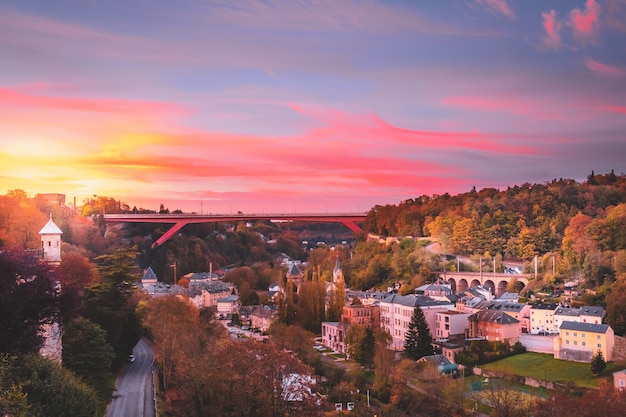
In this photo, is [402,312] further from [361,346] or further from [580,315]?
[580,315]

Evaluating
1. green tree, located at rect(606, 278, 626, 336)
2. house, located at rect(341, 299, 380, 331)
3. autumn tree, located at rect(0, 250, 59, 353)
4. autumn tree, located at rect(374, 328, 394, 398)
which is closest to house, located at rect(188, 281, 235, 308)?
house, located at rect(341, 299, 380, 331)

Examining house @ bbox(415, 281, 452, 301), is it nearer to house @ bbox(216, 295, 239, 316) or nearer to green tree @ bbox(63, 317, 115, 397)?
house @ bbox(216, 295, 239, 316)

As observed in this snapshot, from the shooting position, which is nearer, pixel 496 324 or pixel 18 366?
pixel 18 366

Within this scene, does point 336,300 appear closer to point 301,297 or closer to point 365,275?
point 301,297

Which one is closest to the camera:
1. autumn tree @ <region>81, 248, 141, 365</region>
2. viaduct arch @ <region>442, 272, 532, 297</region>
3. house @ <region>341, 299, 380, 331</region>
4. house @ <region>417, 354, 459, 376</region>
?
autumn tree @ <region>81, 248, 141, 365</region>

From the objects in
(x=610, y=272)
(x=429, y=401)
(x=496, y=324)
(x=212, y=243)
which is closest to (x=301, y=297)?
(x=496, y=324)

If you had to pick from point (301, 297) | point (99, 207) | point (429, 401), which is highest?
point (99, 207)

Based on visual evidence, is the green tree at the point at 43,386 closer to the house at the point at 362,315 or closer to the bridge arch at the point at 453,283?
the house at the point at 362,315
